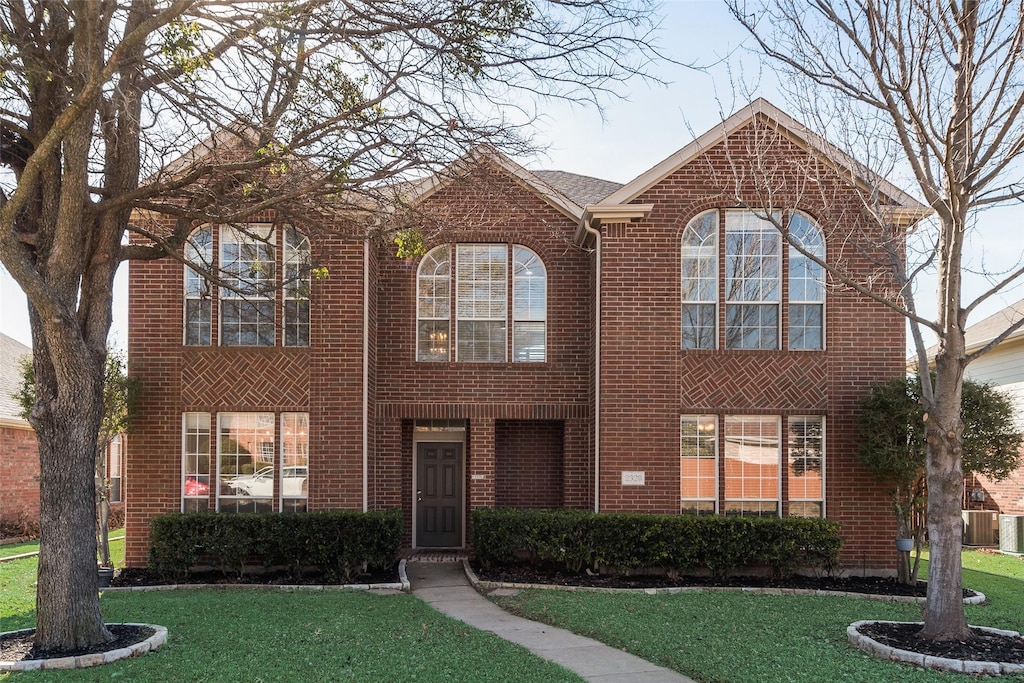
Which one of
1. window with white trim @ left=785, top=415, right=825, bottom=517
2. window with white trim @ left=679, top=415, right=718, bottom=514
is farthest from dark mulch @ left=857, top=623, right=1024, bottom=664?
window with white trim @ left=679, top=415, right=718, bottom=514

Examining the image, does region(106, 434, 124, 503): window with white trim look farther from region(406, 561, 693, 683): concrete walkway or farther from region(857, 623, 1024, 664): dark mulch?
region(857, 623, 1024, 664): dark mulch

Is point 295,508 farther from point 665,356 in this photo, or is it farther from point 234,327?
point 665,356

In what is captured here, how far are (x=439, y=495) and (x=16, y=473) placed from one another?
11193 mm

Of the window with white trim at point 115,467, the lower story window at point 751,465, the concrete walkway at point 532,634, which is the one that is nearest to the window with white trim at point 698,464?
the lower story window at point 751,465

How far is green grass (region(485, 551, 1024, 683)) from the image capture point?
7809mm

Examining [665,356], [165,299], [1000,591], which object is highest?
[165,299]

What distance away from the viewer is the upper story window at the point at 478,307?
15.4 metres

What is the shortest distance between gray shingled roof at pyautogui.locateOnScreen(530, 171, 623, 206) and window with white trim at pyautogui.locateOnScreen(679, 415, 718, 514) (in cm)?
442

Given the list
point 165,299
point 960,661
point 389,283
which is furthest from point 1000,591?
point 165,299

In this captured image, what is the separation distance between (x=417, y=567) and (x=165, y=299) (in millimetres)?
6124

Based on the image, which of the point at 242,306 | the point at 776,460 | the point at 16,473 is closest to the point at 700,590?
the point at 776,460

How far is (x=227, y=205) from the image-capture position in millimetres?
9883

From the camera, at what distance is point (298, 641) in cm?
879

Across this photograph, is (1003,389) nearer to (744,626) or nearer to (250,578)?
(744,626)
